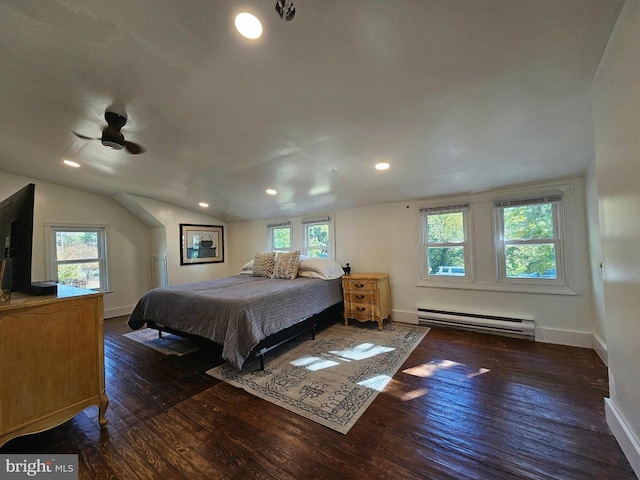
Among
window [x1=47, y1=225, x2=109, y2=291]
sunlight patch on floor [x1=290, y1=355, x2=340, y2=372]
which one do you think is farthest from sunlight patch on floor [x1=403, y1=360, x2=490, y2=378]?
window [x1=47, y1=225, x2=109, y2=291]

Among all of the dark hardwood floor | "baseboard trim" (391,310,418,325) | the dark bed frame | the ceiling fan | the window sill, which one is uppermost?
the ceiling fan

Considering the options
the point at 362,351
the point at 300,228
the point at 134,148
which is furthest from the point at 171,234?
the point at 362,351

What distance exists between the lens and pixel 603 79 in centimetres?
135

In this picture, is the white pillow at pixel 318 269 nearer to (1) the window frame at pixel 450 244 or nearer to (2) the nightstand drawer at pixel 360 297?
(2) the nightstand drawer at pixel 360 297

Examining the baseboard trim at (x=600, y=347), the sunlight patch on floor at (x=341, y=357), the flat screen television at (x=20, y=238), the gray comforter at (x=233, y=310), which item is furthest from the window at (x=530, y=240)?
the flat screen television at (x=20, y=238)

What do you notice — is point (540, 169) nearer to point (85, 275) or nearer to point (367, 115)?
point (367, 115)

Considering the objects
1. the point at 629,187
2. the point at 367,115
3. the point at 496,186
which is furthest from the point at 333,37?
the point at 496,186

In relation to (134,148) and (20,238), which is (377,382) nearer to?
(20,238)

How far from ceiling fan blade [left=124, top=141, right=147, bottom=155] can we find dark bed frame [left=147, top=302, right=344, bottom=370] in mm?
1995

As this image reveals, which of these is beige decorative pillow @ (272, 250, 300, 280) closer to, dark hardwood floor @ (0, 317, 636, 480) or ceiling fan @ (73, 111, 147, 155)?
dark hardwood floor @ (0, 317, 636, 480)

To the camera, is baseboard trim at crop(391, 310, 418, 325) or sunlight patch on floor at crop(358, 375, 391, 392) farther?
baseboard trim at crop(391, 310, 418, 325)

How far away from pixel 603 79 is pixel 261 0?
5.97ft

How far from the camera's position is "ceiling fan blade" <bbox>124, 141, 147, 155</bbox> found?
7.60 feet

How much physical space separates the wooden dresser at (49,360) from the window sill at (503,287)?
12.1 feet
